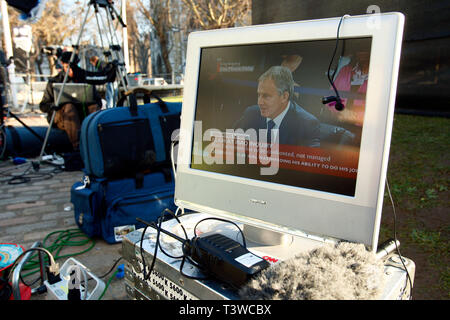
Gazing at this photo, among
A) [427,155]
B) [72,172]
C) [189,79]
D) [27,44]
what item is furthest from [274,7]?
[27,44]

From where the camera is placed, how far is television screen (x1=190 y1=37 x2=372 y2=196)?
36.4 inches

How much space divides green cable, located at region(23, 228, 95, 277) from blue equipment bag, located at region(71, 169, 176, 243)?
9 cm

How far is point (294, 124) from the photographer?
39.6 inches

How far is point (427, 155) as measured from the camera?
3.43 meters

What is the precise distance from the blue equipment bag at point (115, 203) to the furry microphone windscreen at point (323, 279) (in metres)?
1.93

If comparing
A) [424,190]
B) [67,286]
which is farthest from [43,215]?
[424,190]

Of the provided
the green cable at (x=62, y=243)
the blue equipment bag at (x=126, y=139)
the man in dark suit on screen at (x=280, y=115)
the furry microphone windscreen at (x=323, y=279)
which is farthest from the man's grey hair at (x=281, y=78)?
the green cable at (x=62, y=243)

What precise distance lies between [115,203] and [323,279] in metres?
2.10

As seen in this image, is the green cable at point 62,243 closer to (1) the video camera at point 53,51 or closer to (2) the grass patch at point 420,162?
(2) the grass patch at point 420,162

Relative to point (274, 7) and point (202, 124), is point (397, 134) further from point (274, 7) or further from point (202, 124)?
point (202, 124)

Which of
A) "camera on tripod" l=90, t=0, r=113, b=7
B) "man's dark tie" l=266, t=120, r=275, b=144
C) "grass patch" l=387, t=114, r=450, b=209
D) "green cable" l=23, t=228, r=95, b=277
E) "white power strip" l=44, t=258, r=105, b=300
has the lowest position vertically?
"green cable" l=23, t=228, r=95, b=277

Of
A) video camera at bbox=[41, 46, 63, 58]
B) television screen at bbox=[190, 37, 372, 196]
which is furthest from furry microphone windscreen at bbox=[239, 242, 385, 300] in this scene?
video camera at bbox=[41, 46, 63, 58]

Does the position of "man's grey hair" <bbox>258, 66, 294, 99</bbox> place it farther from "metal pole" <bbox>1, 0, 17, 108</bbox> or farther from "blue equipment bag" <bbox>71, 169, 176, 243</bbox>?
"metal pole" <bbox>1, 0, 17, 108</bbox>

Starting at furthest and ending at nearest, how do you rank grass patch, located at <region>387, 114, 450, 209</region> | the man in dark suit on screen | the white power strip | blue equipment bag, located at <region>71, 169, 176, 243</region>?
grass patch, located at <region>387, 114, 450, 209</region> → blue equipment bag, located at <region>71, 169, 176, 243</region> → the white power strip → the man in dark suit on screen
